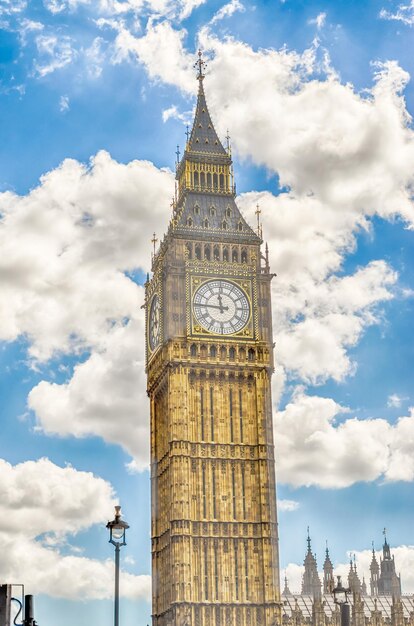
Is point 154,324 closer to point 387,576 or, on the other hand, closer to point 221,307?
point 221,307

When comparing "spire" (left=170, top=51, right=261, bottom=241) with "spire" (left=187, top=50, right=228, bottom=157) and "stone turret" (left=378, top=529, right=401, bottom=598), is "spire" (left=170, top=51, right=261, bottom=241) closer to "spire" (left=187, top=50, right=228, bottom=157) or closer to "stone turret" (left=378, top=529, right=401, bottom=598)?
"spire" (left=187, top=50, right=228, bottom=157)

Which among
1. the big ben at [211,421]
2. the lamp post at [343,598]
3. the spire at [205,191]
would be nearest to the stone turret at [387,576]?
the big ben at [211,421]

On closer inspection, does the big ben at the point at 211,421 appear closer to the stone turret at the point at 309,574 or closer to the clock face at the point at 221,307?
the clock face at the point at 221,307

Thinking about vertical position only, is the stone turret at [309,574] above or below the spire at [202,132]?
below

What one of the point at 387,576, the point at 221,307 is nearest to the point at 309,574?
the point at 387,576

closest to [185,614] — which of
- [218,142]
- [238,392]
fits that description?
[238,392]

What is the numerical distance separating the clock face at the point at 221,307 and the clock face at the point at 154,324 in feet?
14.5

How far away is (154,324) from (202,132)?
1909 centimetres

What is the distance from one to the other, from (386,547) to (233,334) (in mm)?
47643

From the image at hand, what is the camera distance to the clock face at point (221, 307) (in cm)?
9569

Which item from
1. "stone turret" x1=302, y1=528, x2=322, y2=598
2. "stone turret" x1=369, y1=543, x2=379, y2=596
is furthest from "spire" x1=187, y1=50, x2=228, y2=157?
"stone turret" x1=369, y1=543, x2=379, y2=596

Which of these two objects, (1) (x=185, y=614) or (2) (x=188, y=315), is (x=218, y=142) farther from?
(1) (x=185, y=614)

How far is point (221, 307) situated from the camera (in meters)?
96.2

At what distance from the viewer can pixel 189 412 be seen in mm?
93188
